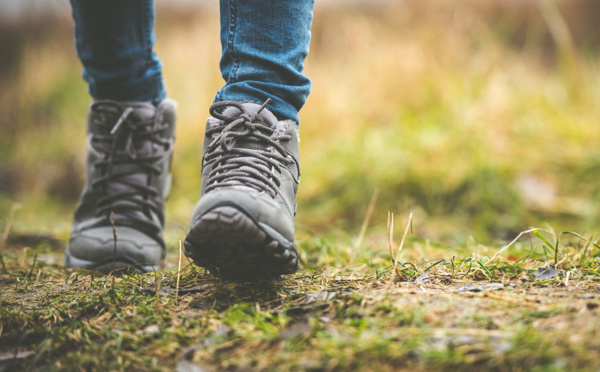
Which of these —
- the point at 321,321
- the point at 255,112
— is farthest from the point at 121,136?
the point at 321,321

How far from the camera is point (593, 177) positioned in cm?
277

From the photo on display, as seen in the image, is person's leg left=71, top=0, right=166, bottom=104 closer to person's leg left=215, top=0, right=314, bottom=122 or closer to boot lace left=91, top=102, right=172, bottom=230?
boot lace left=91, top=102, right=172, bottom=230

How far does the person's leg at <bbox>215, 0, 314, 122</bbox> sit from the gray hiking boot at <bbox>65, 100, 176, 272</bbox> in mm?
483

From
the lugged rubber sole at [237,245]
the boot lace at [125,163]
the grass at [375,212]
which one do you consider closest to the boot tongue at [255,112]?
the lugged rubber sole at [237,245]

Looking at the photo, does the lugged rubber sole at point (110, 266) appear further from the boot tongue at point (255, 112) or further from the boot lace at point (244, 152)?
the boot tongue at point (255, 112)

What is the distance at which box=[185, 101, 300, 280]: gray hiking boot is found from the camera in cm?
94

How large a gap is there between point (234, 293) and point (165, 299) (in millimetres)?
159

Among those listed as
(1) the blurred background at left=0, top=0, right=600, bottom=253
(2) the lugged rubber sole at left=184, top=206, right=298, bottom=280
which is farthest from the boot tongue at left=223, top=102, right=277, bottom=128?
(1) the blurred background at left=0, top=0, right=600, bottom=253

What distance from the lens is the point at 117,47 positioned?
1534 millimetres

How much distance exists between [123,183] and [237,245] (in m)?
0.75

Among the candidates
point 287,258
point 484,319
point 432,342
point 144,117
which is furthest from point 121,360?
point 144,117

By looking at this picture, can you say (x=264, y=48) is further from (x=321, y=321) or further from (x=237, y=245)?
(x=321, y=321)

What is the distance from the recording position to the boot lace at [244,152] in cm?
109

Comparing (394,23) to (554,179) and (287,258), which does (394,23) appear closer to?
(554,179)
